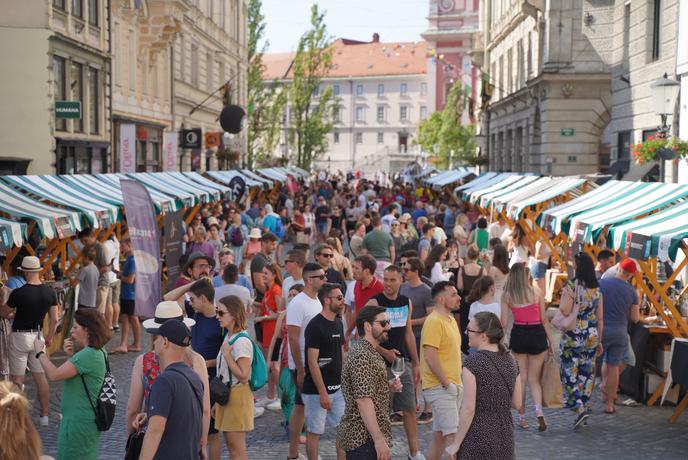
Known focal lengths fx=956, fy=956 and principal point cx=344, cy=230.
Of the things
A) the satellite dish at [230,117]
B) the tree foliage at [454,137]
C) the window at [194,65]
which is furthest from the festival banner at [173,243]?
the tree foliage at [454,137]

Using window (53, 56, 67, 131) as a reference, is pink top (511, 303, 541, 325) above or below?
below

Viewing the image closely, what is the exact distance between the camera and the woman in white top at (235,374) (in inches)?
298

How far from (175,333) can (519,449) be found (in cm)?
466

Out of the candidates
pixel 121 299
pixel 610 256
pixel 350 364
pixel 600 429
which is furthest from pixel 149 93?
pixel 350 364

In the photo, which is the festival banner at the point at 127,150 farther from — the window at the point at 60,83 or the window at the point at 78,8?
the window at the point at 78,8

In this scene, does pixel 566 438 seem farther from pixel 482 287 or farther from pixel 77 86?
pixel 77 86

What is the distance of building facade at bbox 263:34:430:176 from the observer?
118 meters

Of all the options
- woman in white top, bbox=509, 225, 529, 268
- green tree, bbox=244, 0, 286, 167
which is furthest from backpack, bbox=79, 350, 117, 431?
green tree, bbox=244, 0, 286, 167

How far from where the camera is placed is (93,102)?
30516 mm

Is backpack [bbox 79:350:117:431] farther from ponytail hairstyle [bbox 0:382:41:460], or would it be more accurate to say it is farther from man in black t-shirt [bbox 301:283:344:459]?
ponytail hairstyle [bbox 0:382:41:460]

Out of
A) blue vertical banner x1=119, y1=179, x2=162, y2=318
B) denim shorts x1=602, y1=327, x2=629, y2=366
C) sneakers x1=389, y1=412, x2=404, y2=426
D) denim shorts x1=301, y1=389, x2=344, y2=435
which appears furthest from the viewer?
blue vertical banner x1=119, y1=179, x2=162, y2=318

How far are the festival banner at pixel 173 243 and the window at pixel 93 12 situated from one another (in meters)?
15.5

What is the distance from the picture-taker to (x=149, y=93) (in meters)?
37.7

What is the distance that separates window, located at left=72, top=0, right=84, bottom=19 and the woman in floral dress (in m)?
22.1
